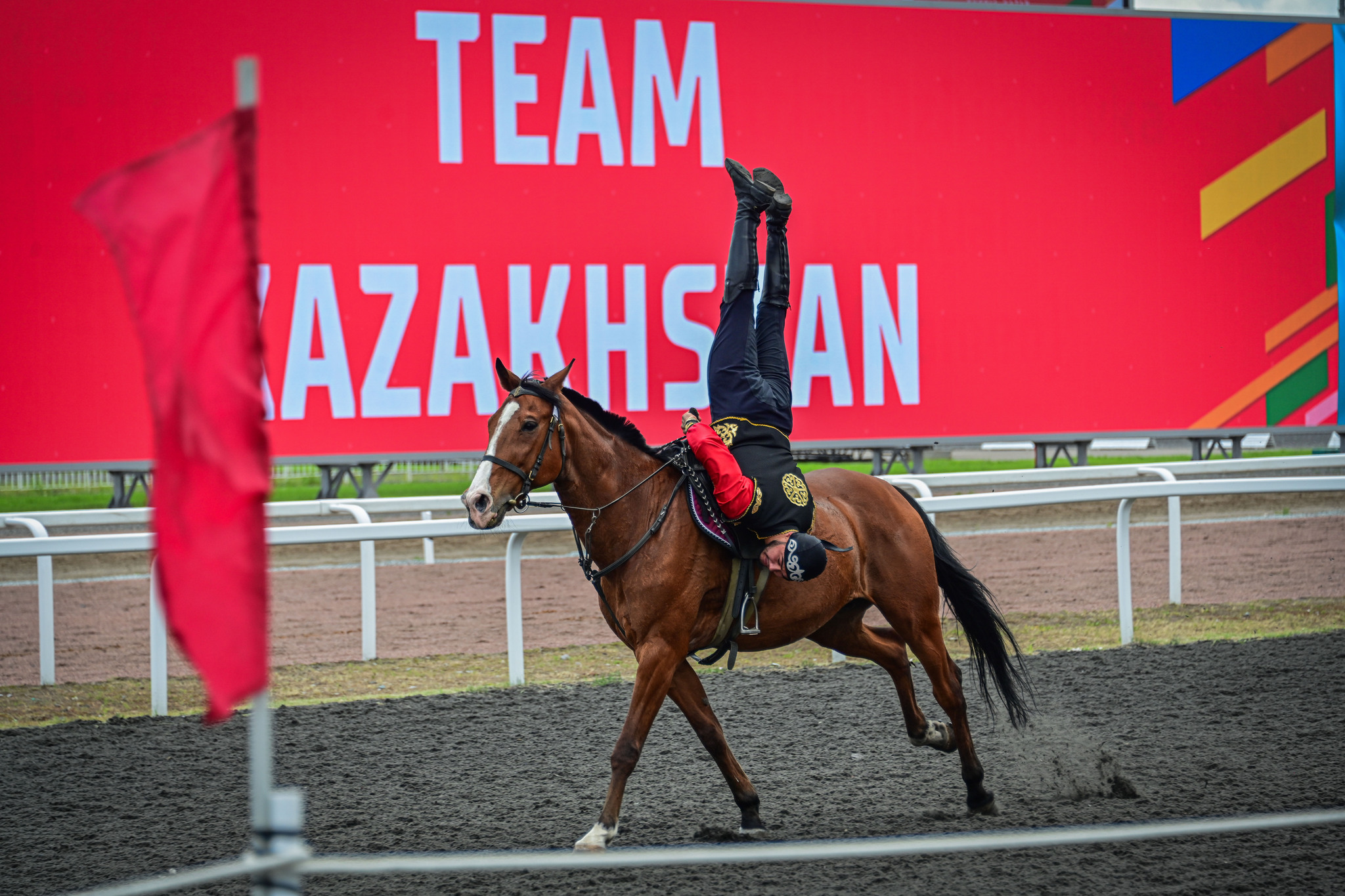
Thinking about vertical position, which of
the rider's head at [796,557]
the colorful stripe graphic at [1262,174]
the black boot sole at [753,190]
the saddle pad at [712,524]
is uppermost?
the colorful stripe graphic at [1262,174]

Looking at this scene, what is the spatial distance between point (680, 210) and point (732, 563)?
24.2 ft

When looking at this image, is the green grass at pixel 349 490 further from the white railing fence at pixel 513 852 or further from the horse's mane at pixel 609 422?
the horse's mane at pixel 609 422

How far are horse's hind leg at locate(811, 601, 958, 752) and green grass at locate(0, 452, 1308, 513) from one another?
36.6ft

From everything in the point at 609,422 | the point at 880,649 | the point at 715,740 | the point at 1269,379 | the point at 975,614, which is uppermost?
the point at 1269,379

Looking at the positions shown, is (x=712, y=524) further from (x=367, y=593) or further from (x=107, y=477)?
(x=107, y=477)

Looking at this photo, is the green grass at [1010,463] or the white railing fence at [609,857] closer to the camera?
the white railing fence at [609,857]

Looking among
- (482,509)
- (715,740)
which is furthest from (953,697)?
(482,509)

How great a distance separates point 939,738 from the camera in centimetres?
450

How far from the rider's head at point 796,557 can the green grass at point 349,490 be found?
1180 centimetres

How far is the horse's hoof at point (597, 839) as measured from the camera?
3.69m

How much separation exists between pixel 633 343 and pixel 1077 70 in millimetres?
5428

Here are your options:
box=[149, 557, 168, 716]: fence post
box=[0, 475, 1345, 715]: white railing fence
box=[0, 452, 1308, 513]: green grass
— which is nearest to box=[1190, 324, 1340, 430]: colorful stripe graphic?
box=[0, 452, 1308, 513]: green grass

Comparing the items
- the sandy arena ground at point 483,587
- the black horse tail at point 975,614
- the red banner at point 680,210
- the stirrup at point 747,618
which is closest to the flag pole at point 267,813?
the stirrup at point 747,618

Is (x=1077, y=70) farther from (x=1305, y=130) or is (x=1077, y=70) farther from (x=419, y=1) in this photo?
(x=419, y=1)
